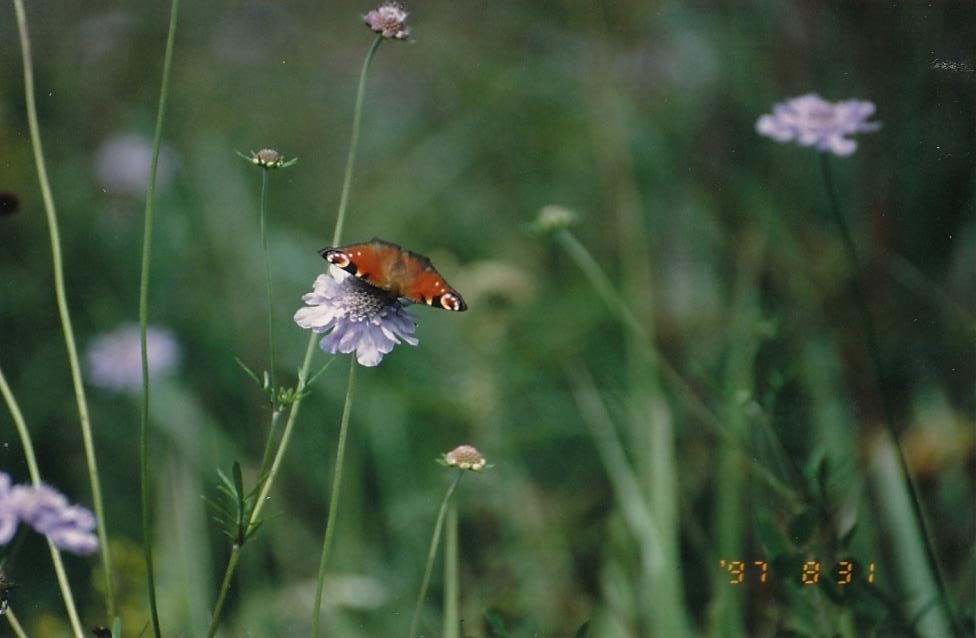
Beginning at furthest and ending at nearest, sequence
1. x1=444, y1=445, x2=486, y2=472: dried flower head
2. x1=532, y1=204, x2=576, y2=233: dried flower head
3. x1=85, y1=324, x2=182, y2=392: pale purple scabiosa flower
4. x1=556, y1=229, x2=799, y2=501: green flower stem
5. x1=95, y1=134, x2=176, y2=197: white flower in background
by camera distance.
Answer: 1. x1=95, y1=134, x2=176, y2=197: white flower in background
2. x1=85, y1=324, x2=182, y2=392: pale purple scabiosa flower
3. x1=532, y1=204, x2=576, y2=233: dried flower head
4. x1=556, y1=229, x2=799, y2=501: green flower stem
5. x1=444, y1=445, x2=486, y2=472: dried flower head

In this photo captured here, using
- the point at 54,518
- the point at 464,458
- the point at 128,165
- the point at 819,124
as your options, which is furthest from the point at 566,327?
the point at 54,518

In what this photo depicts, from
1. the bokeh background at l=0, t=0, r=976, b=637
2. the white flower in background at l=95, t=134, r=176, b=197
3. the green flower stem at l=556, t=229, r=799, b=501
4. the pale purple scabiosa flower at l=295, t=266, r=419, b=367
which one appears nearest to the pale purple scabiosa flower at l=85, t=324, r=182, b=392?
the bokeh background at l=0, t=0, r=976, b=637

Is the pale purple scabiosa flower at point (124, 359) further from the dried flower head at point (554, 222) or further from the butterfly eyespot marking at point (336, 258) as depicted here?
the butterfly eyespot marking at point (336, 258)

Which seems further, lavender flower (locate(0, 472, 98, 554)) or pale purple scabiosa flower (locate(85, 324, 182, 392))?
pale purple scabiosa flower (locate(85, 324, 182, 392))

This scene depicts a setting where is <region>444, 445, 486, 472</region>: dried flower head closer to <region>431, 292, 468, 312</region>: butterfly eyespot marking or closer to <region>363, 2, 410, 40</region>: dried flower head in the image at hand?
<region>431, 292, 468, 312</region>: butterfly eyespot marking

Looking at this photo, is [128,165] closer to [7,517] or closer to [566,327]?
[566,327]

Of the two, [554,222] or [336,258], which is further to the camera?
[554,222]
